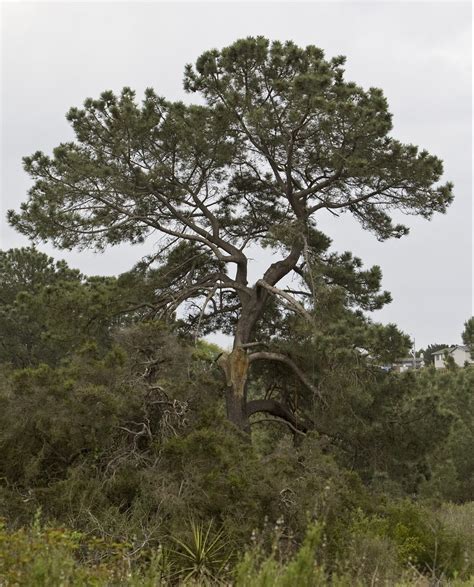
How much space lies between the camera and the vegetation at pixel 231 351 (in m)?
11.2

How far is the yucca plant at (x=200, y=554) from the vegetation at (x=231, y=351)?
35mm

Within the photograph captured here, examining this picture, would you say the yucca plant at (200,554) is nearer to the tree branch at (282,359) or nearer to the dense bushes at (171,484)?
the dense bushes at (171,484)

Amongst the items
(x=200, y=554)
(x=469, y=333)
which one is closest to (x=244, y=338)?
(x=200, y=554)

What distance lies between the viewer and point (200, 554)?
10.1 meters

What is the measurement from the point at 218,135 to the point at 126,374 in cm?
1002

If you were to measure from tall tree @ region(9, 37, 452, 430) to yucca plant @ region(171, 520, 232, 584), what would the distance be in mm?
8656

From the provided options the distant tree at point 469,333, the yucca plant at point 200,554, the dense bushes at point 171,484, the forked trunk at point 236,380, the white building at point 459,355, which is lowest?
the yucca plant at point 200,554

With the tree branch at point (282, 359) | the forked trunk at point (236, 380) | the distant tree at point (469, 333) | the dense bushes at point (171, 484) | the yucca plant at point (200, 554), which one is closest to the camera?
the yucca plant at point (200, 554)

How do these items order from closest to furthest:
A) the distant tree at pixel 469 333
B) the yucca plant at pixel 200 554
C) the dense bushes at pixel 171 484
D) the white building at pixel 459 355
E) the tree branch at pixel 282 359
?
the yucca plant at pixel 200 554 < the dense bushes at pixel 171 484 < the tree branch at pixel 282 359 < the distant tree at pixel 469 333 < the white building at pixel 459 355

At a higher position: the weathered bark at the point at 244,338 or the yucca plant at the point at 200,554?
the weathered bark at the point at 244,338

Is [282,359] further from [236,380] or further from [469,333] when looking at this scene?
[469,333]

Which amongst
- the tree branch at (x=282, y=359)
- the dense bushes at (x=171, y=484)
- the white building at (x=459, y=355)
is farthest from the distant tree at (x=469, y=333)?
the dense bushes at (x=171, y=484)

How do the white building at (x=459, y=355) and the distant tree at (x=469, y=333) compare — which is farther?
the white building at (x=459, y=355)

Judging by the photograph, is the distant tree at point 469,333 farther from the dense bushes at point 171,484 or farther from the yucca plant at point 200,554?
the yucca plant at point 200,554
